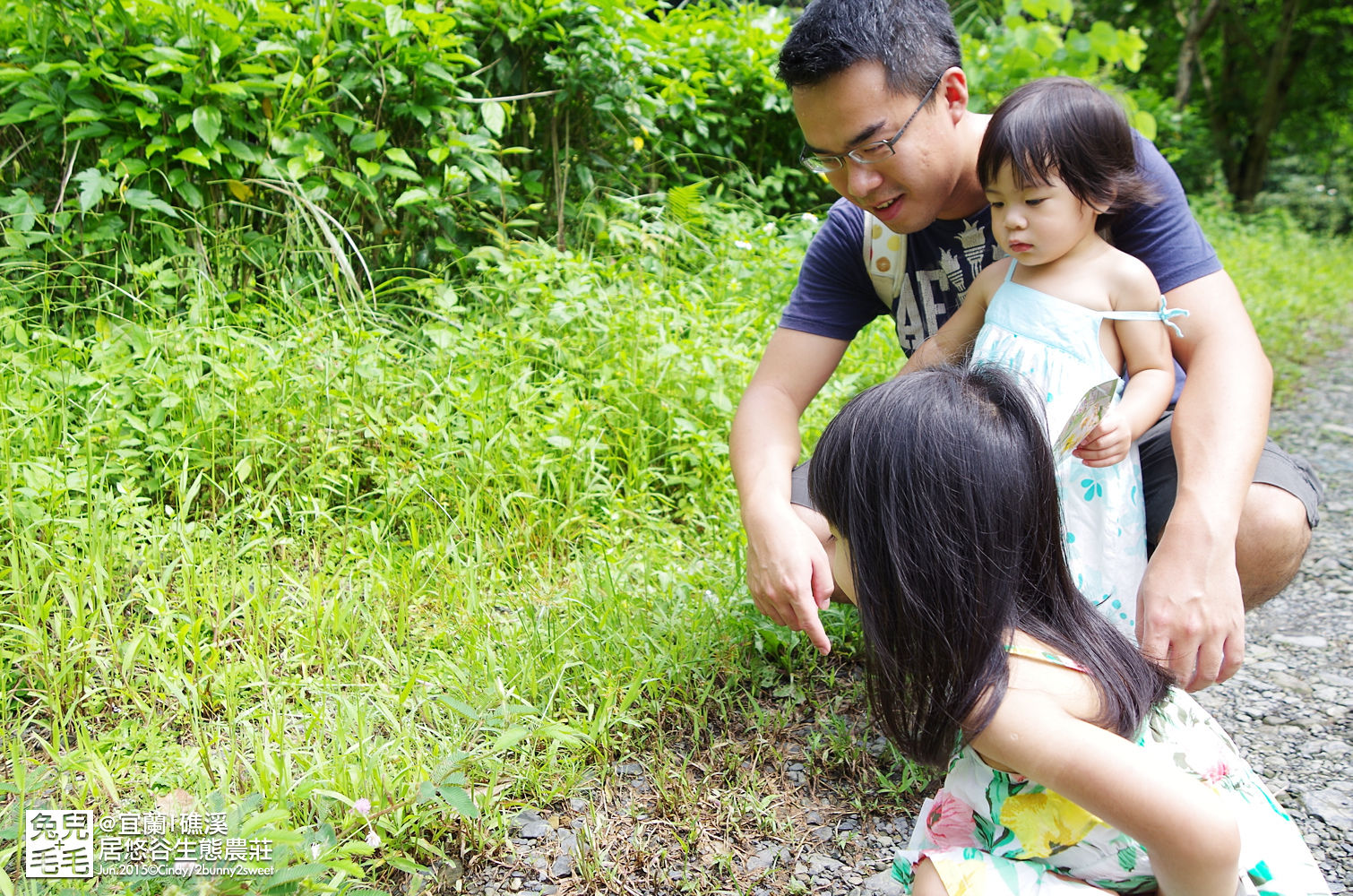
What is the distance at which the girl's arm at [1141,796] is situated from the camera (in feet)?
3.66

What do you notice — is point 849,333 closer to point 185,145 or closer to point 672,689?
point 672,689

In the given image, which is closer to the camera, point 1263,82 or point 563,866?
point 563,866

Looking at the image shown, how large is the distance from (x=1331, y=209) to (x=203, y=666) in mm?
14660

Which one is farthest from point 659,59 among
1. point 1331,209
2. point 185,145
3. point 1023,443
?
point 1331,209

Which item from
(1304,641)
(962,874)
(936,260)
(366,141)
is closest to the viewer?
(962,874)

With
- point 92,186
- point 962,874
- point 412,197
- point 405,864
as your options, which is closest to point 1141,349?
point 962,874

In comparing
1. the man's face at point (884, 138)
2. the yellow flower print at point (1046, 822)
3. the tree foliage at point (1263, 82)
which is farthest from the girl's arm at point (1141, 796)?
the tree foliage at point (1263, 82)

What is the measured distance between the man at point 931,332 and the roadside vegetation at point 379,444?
→ 0.41 metres

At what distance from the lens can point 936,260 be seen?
2191mm

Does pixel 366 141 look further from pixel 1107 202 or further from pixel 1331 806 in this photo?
pixel 1331 806

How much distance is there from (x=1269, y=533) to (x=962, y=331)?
2.31 ft

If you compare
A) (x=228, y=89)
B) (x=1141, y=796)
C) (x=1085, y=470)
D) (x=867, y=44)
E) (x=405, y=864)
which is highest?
(x=867, y=44)

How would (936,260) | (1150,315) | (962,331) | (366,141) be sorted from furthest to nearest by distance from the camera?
(366,141), (936,260), (962,331), (1150,315)

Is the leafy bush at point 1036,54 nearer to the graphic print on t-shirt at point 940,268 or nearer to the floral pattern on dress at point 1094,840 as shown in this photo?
the graphic print on t-shirt at point 940,268
